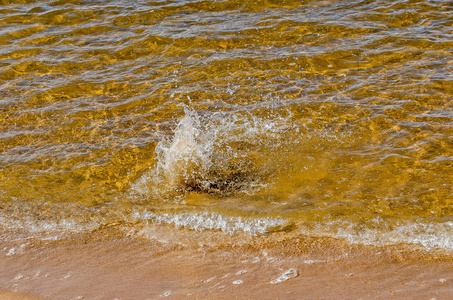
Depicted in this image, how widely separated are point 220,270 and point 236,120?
105 inches

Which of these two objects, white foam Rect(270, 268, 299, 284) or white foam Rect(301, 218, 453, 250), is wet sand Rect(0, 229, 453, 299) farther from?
white foam Rect(301, 218, 453, 250)

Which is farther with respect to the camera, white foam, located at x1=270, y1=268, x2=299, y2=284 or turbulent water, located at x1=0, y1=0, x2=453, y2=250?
turbulent water, located at x1=0, y1=0, x2=453, y2=250

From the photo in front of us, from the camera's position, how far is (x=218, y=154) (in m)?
5.30

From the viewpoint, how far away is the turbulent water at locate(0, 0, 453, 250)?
4.39 meters

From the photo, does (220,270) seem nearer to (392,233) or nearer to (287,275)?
(287,275)

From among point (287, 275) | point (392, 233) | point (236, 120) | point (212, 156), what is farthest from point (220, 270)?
point (236, 120)

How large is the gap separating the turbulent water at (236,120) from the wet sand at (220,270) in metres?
0.23

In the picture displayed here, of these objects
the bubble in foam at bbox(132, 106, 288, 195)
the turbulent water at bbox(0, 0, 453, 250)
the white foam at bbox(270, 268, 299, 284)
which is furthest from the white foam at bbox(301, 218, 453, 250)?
the bubble in foam at bbox(132, 106, 288, 195)

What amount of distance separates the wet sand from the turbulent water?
233 mm

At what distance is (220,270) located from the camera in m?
3.64

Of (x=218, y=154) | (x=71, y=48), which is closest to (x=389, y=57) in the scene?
(x=218, y=154)

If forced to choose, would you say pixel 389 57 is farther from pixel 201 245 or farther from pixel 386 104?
pixel 201 245

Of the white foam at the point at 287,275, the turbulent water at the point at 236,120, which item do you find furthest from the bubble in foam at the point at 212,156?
the white foam at the point at 287,275

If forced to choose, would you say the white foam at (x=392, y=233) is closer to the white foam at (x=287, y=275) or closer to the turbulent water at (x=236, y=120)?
the turbulent water at (x=236, y=120)
